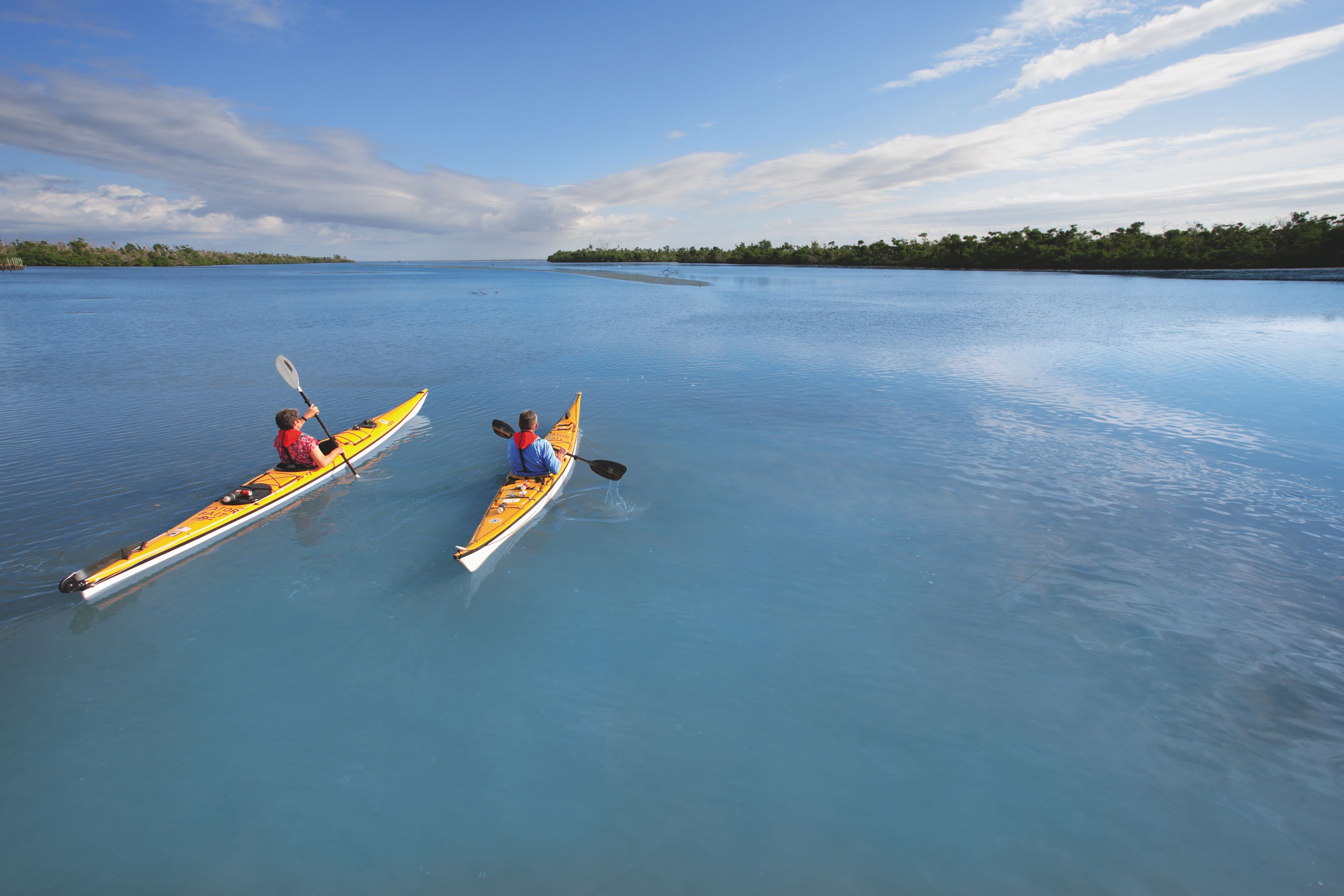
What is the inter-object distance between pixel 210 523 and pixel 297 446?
79.9 inches

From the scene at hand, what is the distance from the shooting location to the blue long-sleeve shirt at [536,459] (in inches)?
372

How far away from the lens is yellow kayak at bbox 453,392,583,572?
25.5 ft

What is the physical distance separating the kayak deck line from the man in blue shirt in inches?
163

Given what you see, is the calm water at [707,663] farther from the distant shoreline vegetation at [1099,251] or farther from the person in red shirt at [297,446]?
the distant shoreline vegetation at [1099,251]

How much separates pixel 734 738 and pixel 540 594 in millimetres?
3427

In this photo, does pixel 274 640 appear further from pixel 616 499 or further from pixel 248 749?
pixel 616 499

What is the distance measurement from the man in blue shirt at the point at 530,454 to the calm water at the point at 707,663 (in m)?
0.94

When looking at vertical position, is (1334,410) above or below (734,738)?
above

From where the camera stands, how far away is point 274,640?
6.72 metres

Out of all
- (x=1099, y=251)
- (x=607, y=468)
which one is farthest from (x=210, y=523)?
(x=1099, y=251)

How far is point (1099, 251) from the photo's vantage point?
271ft

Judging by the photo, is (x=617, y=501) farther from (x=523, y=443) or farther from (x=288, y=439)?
(x=288, y=439)

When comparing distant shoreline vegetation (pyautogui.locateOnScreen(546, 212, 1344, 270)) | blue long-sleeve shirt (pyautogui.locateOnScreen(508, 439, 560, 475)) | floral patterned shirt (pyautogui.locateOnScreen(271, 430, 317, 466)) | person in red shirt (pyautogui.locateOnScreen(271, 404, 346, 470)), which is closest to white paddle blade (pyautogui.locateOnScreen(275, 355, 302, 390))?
person in red shirt (pyautogui.locateOnScreen(271, 404, 346, 470))

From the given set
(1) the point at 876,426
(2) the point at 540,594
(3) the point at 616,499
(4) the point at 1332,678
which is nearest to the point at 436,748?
(2) the point at 540,594
